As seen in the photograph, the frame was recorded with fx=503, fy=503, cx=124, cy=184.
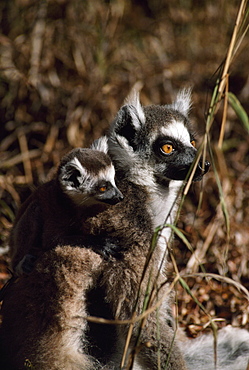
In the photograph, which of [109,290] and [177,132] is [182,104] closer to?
[177,132]

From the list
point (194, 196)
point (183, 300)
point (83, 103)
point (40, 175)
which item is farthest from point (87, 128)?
point (183, 300)

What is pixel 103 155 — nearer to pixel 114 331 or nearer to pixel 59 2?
pixel 114 331

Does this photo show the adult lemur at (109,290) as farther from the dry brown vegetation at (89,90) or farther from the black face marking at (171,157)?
the dry brown vegetation at (89,90)

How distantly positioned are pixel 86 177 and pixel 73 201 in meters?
0.20

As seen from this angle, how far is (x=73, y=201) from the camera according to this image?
3.70m

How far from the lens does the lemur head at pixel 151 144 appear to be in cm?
384

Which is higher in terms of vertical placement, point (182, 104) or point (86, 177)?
point (182, 104)

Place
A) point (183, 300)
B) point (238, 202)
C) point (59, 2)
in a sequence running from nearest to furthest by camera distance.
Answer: point (183, 300) < point (238, 202) < point (59, 2)

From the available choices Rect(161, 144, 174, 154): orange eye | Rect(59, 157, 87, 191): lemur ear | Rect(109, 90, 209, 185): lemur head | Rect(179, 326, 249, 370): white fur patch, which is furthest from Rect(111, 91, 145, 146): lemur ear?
Rect(179, 326, 249, 370): white fur patch

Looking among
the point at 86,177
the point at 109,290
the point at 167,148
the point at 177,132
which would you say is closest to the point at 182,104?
the point at 177,132

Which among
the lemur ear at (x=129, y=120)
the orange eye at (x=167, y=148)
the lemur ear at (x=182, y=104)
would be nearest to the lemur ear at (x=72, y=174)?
the lemur ear at (x=129, y=120)

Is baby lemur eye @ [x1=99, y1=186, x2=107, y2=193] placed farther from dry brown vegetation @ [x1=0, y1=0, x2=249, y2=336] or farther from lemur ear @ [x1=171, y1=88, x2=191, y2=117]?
dry brown vegetation @ [x1=0, y1=0, x2=249, y2=336]

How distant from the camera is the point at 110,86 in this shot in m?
6.70

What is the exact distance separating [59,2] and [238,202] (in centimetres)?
365
